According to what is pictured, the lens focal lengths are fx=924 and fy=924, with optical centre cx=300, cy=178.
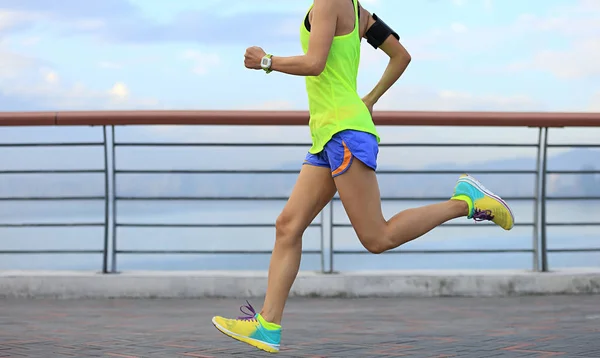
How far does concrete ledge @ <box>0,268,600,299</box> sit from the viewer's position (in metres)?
7.17

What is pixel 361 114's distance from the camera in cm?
399

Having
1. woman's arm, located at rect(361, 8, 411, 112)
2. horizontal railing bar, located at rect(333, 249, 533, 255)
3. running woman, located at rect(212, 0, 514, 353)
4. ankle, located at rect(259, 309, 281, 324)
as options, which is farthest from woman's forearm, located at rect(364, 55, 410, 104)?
horizontal railing bar, located at rect(333, 249, 533, 255)

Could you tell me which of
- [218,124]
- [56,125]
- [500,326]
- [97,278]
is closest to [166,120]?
[218,124]

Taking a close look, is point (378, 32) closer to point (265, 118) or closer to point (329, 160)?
point (329, 160)

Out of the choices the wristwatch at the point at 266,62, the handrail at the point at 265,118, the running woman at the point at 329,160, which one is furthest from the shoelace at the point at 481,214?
the handrail at the point at 265,118

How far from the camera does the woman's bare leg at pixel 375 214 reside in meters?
3.95

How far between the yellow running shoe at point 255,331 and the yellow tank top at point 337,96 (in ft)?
2.63

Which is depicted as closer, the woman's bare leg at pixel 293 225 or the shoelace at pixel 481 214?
the woman's bare leg at pixel 293 225

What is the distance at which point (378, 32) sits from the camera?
433 centimetres

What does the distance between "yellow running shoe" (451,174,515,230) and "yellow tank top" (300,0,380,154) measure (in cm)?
71

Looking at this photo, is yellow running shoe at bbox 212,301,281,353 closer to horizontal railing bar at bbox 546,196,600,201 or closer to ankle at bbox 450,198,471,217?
ankle at bbox 450,198,471,217

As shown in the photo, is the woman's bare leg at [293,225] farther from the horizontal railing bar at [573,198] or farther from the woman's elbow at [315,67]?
the horizontal railing bar at [573,198]

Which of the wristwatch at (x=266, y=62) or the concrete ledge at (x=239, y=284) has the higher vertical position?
the wristwatch at (x=266, y=62)

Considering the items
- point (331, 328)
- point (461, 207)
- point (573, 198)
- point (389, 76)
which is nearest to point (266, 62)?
point (389, 76)
